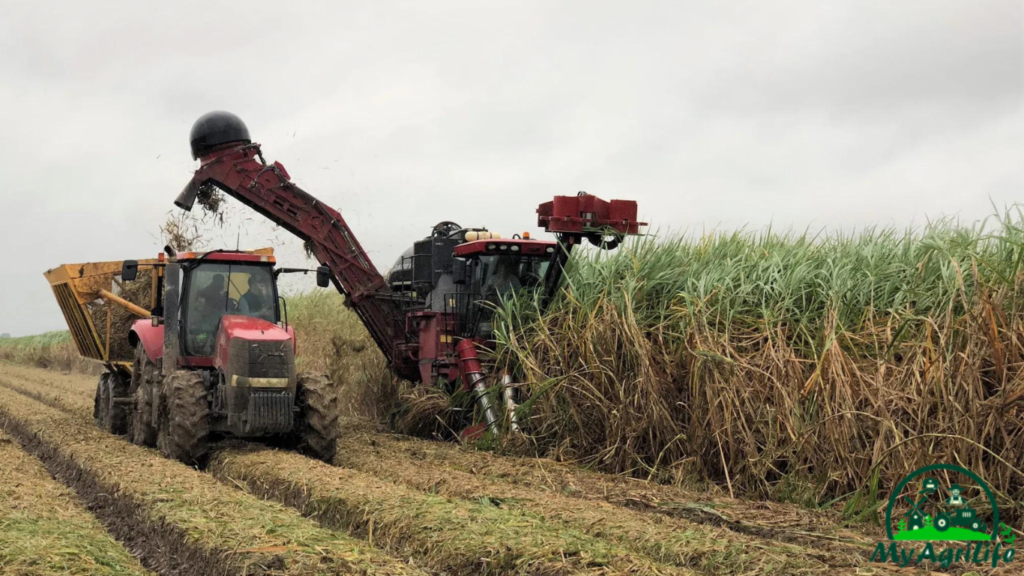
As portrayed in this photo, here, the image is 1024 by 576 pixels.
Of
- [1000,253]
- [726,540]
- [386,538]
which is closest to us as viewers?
[726,540]

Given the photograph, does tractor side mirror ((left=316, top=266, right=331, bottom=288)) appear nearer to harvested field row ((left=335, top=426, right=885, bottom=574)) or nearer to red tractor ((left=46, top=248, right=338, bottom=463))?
red tractor ((left=46, top=248, right=338, bottom=463))

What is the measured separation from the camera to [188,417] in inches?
354

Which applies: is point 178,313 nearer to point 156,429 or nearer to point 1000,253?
point 156,429

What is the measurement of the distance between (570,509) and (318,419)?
3.54 m

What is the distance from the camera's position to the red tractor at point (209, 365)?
9.00 metres

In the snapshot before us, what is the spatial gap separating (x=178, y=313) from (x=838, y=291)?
21.7 ft

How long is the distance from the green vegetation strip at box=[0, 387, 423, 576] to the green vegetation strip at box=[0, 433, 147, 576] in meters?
0.23

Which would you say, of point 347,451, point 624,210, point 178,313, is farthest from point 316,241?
point 624,210

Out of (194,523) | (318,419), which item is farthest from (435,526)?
(318,419)

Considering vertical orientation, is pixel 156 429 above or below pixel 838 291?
below

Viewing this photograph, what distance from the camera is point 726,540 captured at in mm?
5473

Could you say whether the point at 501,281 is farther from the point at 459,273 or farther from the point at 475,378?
the point at 475,378

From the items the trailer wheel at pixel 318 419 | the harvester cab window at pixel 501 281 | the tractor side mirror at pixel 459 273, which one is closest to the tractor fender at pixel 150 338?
the trailer wheel at pixel 318 419

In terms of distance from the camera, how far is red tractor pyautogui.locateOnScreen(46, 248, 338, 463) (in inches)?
354
